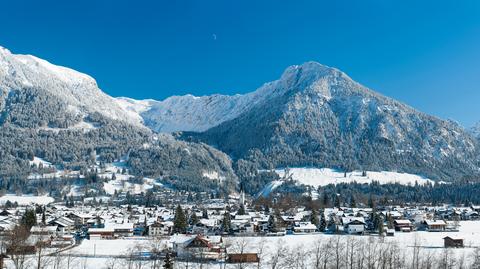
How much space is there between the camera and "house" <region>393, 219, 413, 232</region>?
400 ft

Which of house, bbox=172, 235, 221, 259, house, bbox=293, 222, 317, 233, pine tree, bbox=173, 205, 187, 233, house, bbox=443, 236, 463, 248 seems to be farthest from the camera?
house, bbox=293, 222, 317, 233

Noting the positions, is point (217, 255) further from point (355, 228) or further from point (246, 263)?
point (355, 228)

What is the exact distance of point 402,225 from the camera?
12356 centimetres

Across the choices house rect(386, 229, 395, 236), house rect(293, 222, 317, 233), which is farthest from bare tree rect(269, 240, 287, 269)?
house rect(386, 229, 395, 236)

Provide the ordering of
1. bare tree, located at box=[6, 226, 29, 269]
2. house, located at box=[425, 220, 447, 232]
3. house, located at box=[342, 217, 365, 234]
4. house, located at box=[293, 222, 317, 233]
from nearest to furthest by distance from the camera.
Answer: bare tree, located at box=[6, 226, 29, 269], house, located at box=[342, 217, 365, 234], house, located at box=[293, 222, 317, 233], house, located at box=[425, 220, 447, 232]

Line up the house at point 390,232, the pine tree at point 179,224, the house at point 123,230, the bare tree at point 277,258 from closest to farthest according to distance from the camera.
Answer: the bare tree at point 277,258
the house at point 390,232
the house at point 123,230
the pine tree at point 179,224

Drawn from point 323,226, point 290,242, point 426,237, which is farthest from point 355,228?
point 290,242

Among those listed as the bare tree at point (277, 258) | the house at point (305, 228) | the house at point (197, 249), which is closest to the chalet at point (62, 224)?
the house at point (197, 249)

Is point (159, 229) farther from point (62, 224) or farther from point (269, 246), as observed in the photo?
point (269, 246)

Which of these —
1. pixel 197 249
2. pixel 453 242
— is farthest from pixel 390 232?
pixel 197 249

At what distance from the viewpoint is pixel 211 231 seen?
12056 cm

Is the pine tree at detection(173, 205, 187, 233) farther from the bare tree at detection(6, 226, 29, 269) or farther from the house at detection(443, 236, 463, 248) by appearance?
the house at detection(443, 236, 463, 248)

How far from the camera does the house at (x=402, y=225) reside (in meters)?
122

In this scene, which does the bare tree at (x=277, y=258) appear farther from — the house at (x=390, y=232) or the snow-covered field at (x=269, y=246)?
the house at (x=390, y=232)
